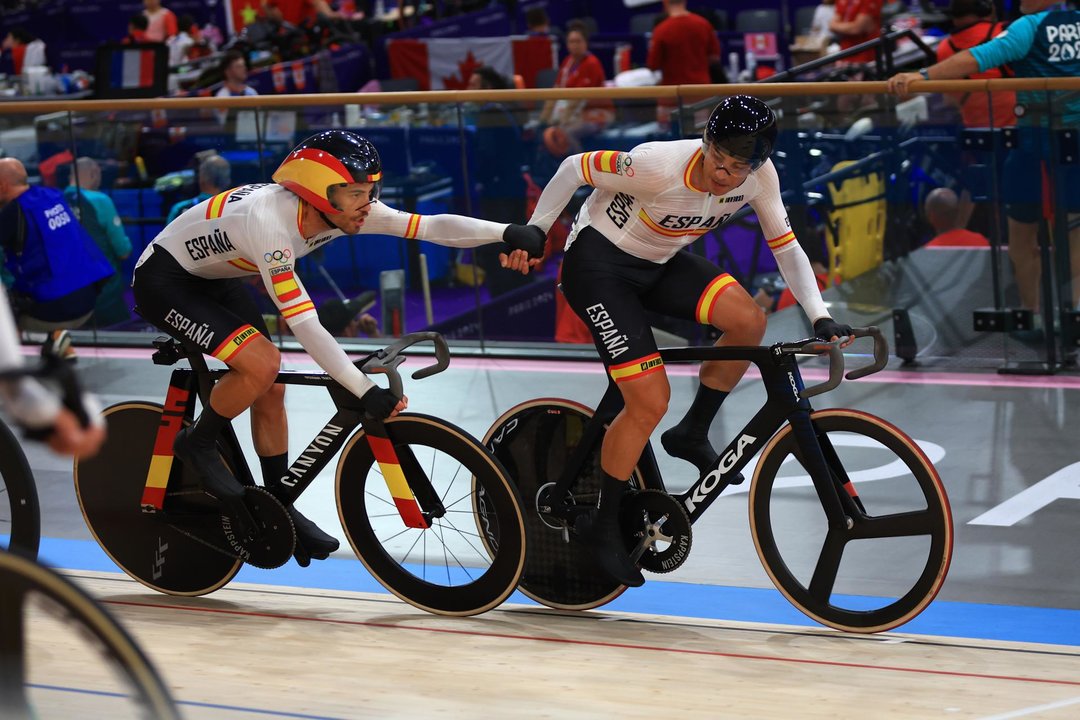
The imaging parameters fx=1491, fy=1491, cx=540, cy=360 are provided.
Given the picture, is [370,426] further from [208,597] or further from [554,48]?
[554,48]

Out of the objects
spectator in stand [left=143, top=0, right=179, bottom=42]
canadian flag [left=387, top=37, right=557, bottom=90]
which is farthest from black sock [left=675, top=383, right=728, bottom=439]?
spectator in stand [left=143, top=0, right=179, bottom=42]

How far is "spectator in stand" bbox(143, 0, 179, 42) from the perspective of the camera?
60.8 ft

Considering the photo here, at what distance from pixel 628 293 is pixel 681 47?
25.1 feet

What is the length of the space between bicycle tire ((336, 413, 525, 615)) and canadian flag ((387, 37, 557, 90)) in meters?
11.2

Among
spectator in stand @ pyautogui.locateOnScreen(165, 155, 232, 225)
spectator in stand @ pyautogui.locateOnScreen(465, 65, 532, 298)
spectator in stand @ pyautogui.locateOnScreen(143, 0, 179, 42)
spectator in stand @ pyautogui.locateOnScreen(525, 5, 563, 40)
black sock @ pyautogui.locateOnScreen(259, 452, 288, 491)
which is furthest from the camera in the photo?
spectator in stand @ pyautogui.locateOnScreen(143, 0, 179, 42)

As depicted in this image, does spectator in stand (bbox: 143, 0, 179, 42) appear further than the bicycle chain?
Yes

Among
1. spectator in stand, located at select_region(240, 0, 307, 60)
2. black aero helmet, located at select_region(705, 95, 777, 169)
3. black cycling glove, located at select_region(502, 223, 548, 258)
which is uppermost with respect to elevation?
spectator in stand, located at select_region(240, 0, 307, 60)

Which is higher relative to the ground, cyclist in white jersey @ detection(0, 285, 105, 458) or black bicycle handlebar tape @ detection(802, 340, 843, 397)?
cyclist in white jersey @ detection(0, 285, 105, 458)

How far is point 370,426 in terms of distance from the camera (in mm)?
4656

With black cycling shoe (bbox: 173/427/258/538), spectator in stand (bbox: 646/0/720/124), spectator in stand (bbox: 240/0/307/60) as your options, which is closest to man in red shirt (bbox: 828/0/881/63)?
spectator in stand (bbox: 646/0/720/124)

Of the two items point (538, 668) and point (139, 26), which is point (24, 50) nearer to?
point (139, 26)

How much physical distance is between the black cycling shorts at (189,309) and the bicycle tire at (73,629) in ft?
6.38

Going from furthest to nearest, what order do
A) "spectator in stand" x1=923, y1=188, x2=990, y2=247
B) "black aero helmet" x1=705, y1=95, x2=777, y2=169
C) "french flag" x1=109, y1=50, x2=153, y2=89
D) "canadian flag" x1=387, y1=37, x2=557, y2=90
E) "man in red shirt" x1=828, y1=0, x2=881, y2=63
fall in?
"canadian flag" x1=387, y1=37, x2=557, y2=90, "man in red shirt" x1=828, y1=0, x2=881, y2=63, "french flag" x1=109, y1=50, x2=153, y2=89, "spectator in stand" x1=923, y1=188, x2=990, y2=247, "black aero helmet" x1=705, y1=95, x2=777, y2=169

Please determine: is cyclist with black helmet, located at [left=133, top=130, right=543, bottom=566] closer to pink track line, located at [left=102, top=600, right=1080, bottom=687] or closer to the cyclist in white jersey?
pink track line, located at [left=102, top=600, right=1080, bottom=687]
